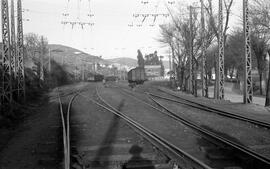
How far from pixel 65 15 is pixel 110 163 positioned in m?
23.9

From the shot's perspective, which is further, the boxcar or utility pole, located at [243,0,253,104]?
the boxcar

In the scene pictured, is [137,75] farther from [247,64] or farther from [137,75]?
[247,64]

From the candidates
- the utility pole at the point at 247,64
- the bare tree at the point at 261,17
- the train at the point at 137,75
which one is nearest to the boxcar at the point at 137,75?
the train at the point at 137,75

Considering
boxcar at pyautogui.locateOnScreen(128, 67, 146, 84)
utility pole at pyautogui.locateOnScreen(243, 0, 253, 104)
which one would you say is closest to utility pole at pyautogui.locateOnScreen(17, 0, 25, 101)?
utility pole at pyautogui.locateOnScreen(243, 0, 253, 104)

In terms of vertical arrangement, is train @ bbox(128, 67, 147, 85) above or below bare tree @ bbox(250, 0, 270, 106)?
below

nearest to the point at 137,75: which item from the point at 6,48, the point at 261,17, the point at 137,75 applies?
the point at 137,75

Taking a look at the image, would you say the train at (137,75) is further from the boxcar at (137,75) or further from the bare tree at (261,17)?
the bare tree at (261,17)

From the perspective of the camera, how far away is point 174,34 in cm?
5256

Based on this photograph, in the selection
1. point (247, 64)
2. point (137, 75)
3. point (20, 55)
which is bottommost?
point (137, 75)

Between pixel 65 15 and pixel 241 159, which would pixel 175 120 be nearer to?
pixel 241 159

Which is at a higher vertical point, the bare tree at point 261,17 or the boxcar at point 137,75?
the bare tree at point 261,17

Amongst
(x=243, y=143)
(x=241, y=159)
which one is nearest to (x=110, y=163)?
(x=241, y=159)

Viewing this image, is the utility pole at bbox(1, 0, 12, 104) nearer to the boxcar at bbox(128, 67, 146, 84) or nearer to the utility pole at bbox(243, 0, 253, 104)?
the utility pole at bbox(243, 0, 253, 104)

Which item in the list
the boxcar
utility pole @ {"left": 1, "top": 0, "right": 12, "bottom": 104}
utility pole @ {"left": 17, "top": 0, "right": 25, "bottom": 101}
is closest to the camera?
utility pole @ {"left": 1, "top": 0, "right": 12, "bottom": 104}
